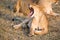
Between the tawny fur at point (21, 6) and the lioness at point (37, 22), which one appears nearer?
the lioness at point (37, 22)

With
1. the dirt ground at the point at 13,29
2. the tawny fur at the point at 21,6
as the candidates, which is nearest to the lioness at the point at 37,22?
the dirt ground at the point at 13,29

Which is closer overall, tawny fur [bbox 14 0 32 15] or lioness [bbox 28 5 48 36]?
lioness [bbox 28 5 48 36]

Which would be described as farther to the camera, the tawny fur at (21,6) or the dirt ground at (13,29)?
the tawny fur at (21,6)

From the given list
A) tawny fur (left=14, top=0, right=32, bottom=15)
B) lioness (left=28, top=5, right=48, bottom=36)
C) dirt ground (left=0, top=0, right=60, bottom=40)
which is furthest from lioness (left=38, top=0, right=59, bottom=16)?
lioness (left=28, top=5, right=48, bottom=36)

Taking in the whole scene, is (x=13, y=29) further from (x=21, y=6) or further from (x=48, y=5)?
(x=48, y=5)

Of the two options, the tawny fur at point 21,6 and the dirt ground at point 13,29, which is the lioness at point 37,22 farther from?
the tawny fur at point 21,6

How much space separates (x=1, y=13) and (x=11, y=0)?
670 millimetres

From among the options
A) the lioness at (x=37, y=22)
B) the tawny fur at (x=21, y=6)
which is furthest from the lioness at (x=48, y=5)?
the lioness at (x=37, y=22)

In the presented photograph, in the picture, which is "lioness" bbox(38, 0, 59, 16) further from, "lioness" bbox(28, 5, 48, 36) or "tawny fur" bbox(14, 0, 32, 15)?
"lioness" bbox(28, 5, 48, 36)

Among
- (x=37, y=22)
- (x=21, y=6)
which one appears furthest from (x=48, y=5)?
(x=37, y=22)

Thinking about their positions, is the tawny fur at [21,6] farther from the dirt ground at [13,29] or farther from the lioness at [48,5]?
the lioness at [48,5]

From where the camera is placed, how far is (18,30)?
12.2ft

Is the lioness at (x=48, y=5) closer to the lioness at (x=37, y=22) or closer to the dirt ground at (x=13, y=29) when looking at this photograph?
the dirt ground at (x=13, y=29)

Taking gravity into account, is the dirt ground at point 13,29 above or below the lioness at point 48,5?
below
